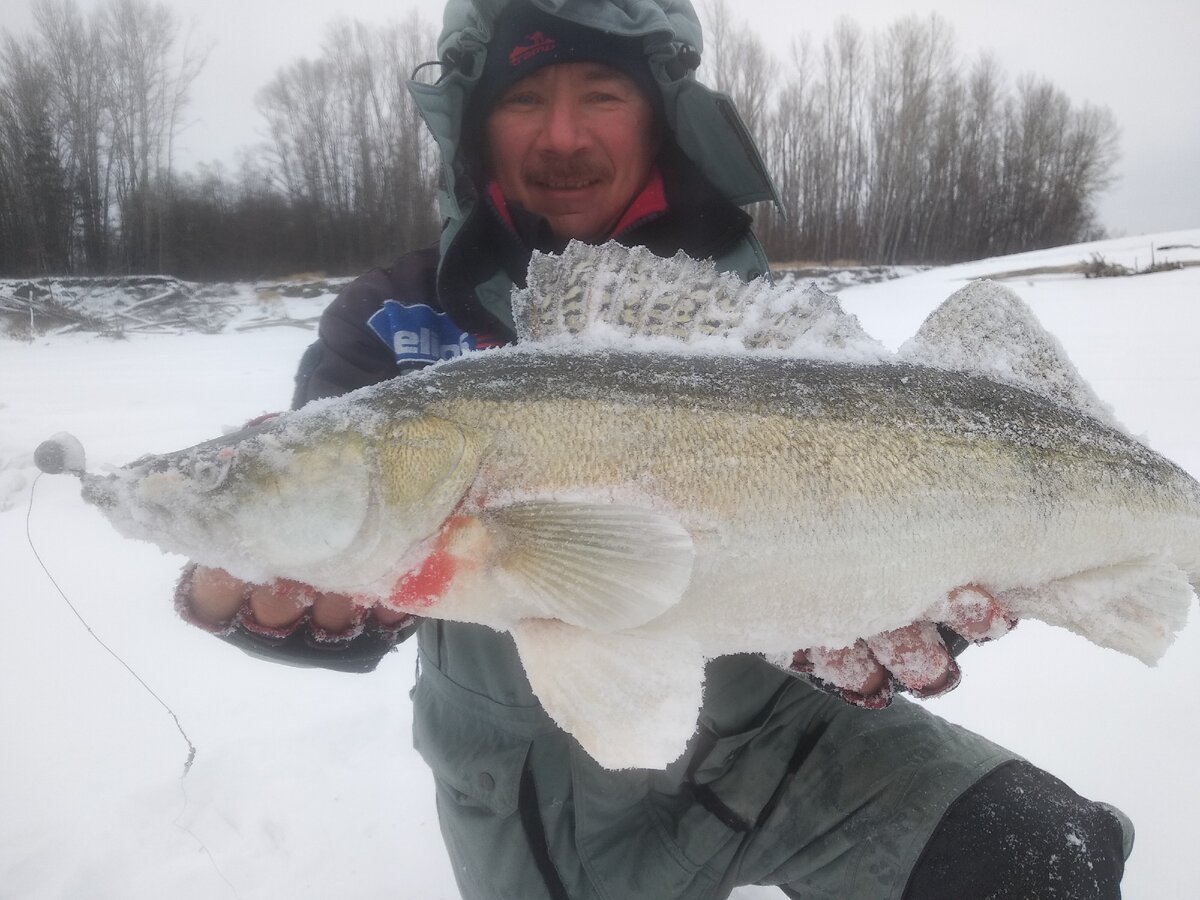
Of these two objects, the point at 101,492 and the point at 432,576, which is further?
the point at 432,576

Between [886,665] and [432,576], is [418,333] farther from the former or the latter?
[886,665]

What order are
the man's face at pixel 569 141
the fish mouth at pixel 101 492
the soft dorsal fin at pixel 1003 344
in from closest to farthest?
the fish mouth at pixel 101 492
the soft dorsal fin at pixel 1003 344
the man's face at pixel 569 141

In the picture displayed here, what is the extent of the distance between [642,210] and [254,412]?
540 cm

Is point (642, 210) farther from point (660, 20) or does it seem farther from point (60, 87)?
point (60, 87)

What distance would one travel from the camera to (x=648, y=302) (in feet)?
4.57

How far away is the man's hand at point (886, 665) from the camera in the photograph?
150cm

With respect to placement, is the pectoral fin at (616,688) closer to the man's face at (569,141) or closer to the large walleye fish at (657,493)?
the large walleye fish at (657,493)

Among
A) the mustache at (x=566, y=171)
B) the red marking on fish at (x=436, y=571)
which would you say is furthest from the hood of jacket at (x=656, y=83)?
the red marking on fish at (x=436, y=571)

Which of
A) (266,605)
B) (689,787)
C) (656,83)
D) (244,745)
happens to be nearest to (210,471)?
(266,605)

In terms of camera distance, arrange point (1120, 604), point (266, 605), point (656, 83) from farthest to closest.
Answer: point (656, 83) < point (1120, 604) < point (266, 605)

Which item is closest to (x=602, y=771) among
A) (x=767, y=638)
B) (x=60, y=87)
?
(x=767, y=638)

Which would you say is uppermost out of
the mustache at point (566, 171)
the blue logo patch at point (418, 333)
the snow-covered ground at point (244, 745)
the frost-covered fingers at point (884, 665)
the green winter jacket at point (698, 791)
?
the mustache at point (566, 171)

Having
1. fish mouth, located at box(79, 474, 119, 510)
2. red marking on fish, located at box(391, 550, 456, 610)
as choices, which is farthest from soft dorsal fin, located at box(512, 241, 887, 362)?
fish mouth, located at box(79, 474, 119, 510)

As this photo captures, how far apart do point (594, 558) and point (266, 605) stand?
0.69 m
